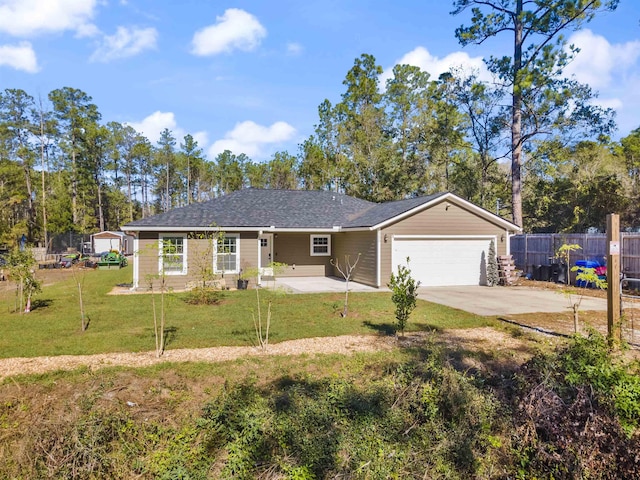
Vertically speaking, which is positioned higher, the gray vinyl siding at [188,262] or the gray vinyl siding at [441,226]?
the gray vinyl siding at [441,226]

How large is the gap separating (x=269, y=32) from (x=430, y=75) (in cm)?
2310

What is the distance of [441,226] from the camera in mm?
15547

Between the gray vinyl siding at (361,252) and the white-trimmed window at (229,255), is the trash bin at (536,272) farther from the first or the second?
the white-trimmed window at (229,255)

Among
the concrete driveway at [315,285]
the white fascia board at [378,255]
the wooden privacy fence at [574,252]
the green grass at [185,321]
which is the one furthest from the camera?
the white fascia board at [378,255]

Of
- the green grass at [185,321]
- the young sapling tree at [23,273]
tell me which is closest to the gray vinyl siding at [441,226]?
the green grass at [185,321]

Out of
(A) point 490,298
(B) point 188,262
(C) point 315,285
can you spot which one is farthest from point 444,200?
(B) point 188,262

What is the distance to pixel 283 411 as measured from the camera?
4.26 metres

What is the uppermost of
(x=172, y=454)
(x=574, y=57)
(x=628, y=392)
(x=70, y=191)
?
(x=574, y=57)

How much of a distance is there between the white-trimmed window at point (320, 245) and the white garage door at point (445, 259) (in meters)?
4.95

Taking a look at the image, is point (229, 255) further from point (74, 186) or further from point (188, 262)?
point (74, 186)

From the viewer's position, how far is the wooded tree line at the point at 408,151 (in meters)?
20.8

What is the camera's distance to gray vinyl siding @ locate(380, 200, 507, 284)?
49.1 ft

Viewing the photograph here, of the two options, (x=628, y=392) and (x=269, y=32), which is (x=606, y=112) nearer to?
(x=269, y=32)

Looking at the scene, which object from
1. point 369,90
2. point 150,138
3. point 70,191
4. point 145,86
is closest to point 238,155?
point 150,138
